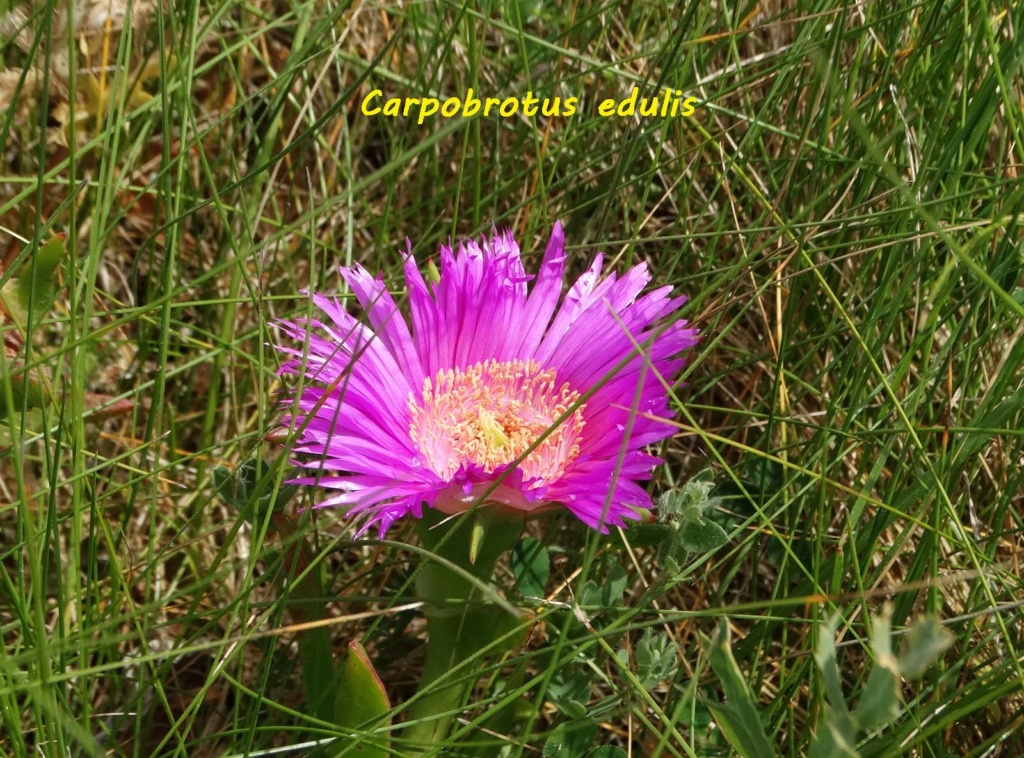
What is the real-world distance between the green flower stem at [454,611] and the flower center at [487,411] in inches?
7.3

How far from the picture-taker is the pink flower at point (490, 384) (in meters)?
1.11

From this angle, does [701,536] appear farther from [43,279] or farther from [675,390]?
[43,279]

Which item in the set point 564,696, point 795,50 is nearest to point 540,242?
point 795,50

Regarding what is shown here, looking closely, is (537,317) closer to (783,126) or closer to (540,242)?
(540,242)

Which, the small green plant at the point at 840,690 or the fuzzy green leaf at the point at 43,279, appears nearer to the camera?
the small green plant at the point at 840,690

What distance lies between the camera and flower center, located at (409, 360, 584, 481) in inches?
53.5

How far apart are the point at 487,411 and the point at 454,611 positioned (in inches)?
12.1

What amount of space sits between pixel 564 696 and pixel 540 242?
72 centimetres

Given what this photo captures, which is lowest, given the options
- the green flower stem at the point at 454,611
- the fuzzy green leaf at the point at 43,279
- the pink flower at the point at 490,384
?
the green flower stem at the point at 454,611

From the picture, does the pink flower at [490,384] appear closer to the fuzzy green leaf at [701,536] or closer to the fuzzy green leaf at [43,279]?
the fuzzy green leaf at [701,536]

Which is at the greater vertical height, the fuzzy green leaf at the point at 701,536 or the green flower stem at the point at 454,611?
the fuzzy green leaf at the point at 701,536

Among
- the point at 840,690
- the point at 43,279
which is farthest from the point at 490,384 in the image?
the point at 840,690

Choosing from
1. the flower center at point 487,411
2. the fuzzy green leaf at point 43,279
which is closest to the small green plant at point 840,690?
the flower center at point 487,411

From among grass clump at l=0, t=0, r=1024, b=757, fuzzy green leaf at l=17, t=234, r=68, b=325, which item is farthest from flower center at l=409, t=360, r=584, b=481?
fuzzy green leaf at l=17, t=234, r=68, b=325
